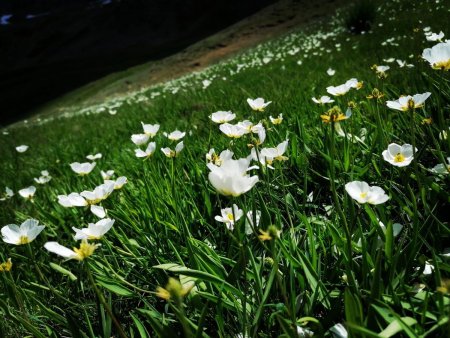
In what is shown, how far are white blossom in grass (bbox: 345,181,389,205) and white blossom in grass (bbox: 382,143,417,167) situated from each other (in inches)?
9.2

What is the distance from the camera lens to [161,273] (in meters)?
1.39

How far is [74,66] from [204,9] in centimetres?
3092

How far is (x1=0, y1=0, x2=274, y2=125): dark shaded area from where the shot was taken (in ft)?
161

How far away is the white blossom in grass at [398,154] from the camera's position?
133cm

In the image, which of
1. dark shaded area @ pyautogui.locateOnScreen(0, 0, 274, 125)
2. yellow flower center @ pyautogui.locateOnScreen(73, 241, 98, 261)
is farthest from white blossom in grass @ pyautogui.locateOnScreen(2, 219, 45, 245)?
dark shaded area @ pyautogui.locateOnScreen(0, 0, 274, 125)

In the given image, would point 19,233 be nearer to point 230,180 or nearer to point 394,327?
point 230,180

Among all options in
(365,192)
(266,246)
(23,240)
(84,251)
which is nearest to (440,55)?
(365,192)

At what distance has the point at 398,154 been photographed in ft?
4.45

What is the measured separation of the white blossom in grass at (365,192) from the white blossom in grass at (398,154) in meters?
0.23

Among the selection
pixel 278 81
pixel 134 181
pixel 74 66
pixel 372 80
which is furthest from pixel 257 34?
pixel 74 66

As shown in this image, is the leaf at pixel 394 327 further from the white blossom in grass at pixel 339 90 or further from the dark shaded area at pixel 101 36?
the dark shaded area at pixel 101 36

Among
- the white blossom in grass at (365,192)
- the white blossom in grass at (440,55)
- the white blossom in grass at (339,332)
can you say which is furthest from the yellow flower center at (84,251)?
the white blossom in grass at (440,55)

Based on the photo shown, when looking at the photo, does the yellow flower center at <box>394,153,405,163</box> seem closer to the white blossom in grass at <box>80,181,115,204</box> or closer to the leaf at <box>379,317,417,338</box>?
the leaf at <box>379,317,417,338</box>

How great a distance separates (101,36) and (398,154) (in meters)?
83.3
